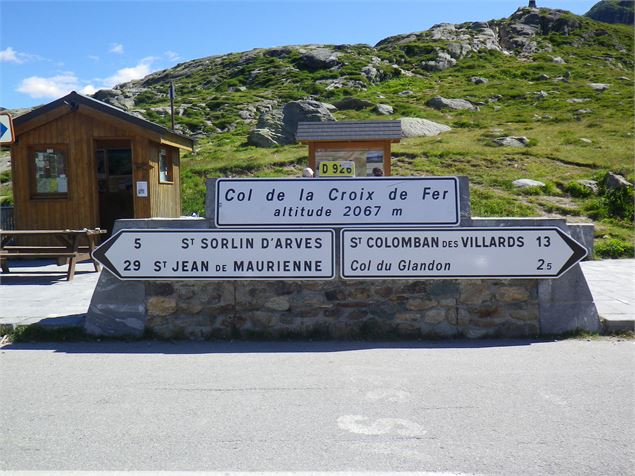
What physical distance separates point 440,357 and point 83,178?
9315 millimetres

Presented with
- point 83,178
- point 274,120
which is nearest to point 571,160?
point 274,120

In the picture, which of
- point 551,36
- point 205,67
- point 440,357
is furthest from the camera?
point 205,67

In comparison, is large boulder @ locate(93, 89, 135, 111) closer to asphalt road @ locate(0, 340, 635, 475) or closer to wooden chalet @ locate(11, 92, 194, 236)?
wooden chalet @ locate(11, 92, 194, 236)

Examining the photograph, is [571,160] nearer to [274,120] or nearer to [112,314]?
[274,120]

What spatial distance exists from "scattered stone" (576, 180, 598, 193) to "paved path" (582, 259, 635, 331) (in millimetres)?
6588

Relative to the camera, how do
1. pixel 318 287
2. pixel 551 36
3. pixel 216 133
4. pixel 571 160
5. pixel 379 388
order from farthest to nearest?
1. pixel 551 36
2. pixel 216 133
3. pixel 571 160
4. pixel 318 287
5. pixel 379 388

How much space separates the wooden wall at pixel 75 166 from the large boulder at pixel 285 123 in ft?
57.8

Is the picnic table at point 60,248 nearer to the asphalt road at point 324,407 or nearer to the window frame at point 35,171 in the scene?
the window frame at point 35,171

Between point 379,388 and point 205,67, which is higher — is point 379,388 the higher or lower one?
the lower one

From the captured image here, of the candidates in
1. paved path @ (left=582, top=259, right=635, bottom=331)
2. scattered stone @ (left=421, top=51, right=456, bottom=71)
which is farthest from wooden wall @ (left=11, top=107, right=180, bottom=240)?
scattered stone @ (left=421, top=51, right=456, bottom=71)

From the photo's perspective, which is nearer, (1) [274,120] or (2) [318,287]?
(2) [318,287]

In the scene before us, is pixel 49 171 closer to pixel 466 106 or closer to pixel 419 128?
pixel 419 128

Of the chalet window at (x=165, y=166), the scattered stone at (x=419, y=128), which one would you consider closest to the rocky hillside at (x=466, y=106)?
the scattered stone at (x=419, y=128)

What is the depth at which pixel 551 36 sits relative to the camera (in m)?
88.4
